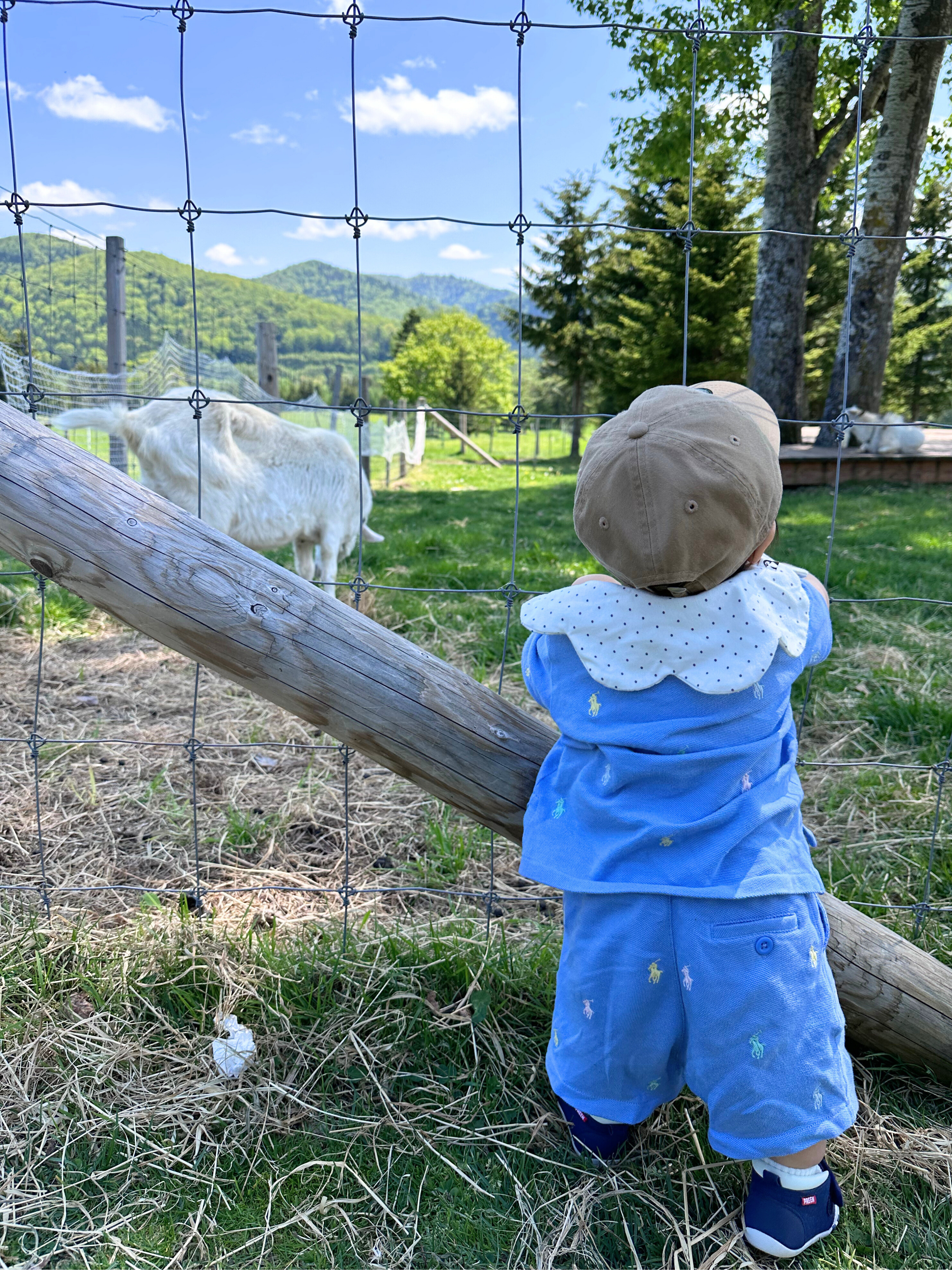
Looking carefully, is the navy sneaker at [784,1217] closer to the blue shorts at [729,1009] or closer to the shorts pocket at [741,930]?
the blue shorts at [729,1009]

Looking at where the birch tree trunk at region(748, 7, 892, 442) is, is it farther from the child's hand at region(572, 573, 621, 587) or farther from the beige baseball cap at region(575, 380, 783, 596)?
the beige baseball cap at region(575, 380, 783, 596)

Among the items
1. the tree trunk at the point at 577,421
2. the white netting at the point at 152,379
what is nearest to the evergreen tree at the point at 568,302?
the tree trunk at the point at 577,421

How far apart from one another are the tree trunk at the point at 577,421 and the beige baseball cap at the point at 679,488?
25.4 metres

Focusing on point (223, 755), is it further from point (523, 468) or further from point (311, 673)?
point (523, 468)

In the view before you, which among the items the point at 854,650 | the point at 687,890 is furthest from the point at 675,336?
the point at 687,890

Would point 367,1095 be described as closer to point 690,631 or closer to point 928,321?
point 690,631

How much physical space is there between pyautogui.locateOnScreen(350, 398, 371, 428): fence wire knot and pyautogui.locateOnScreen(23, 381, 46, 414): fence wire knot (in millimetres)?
747

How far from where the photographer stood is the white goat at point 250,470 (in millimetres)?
4301

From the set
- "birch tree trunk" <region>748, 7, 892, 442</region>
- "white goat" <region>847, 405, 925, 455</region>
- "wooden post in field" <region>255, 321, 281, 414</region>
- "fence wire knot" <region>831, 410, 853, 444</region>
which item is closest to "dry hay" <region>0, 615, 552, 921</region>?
"fence wire knot" <region>831, 410, 853, 444</region>

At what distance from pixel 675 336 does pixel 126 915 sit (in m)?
19.6

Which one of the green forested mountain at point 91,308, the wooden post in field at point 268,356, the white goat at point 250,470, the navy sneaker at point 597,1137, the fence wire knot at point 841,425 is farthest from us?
the wooden post in field at point 268,356

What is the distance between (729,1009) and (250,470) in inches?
156

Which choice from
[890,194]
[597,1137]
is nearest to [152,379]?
[890,194]

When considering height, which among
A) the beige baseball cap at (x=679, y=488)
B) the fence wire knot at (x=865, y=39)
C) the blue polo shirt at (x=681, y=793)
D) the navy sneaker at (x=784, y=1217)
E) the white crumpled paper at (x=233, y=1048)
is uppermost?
the fence wire knot at (x=865, y=39)
